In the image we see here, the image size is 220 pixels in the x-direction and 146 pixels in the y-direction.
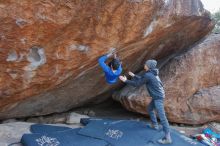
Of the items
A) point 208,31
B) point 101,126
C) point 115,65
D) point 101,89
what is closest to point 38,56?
point 115,65

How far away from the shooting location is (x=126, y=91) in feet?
26.6

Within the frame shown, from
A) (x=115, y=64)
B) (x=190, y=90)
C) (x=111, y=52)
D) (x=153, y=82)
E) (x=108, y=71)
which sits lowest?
(x=190, y=90)

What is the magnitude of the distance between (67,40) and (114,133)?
73.0 inches

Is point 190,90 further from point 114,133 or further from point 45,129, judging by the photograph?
point 45,129

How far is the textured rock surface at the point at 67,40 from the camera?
5.29 metres

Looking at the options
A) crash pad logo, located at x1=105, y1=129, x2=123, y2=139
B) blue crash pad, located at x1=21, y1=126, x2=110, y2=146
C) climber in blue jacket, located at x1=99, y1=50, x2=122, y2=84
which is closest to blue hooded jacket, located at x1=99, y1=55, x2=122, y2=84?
climber in blue jacket, located at x1=99, y1=50, x2=122, y2=84

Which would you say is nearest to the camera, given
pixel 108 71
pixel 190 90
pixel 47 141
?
pixel 47 141

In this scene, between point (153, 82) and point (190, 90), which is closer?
point (153, 82)

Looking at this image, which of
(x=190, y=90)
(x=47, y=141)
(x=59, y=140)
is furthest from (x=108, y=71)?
(x=190, y=90)

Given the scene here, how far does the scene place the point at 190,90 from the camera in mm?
7918

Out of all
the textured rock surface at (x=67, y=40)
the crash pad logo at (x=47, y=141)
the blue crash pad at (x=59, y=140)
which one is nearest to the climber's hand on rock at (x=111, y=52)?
the textured rock surface at (x=67, y=40)

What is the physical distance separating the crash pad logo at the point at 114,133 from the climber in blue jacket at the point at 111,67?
885 mm

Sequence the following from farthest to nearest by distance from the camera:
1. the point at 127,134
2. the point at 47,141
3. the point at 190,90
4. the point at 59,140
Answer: the point at 190,90 → the point at 127,134 → the point at 59,140 → the point at 47,141

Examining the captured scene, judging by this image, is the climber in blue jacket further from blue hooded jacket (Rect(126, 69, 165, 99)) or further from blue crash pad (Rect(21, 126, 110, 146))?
blue crash pad (Rect(21, 126, 110, 146))
